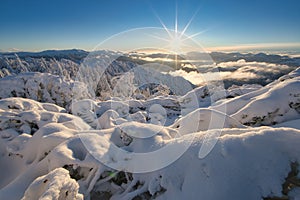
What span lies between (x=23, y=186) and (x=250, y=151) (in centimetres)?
620

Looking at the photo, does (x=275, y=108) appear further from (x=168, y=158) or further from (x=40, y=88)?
(x=40, y=88)

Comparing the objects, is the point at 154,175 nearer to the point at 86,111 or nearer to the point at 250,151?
the point at 250,151

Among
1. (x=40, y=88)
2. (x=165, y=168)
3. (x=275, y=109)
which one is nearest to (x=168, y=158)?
(x=165, y=168)

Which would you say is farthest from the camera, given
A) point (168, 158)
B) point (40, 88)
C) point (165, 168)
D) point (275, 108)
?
point (40, 88)

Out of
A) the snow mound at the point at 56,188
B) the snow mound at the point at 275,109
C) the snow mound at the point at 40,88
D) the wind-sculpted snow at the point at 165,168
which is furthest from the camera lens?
the snow mound at the point at 40,88

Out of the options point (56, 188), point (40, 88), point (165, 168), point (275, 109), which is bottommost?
point (40, 88)

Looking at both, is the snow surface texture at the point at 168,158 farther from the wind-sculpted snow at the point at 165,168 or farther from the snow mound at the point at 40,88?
the snow mound at the point at 40,88

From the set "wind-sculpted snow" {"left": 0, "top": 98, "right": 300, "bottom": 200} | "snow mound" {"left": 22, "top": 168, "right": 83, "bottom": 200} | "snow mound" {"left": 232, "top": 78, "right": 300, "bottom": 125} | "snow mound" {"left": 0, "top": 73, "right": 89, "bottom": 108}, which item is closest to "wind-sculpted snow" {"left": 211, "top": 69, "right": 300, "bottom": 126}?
"snow mound" {"left": 232, "top": 78, "right": 300, "bottom": 125}

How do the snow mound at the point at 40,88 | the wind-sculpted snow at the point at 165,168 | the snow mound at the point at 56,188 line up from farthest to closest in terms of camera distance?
the snow mound at the point at 40,88, the wind-sculpted snow at the point at 165,168, the snow mound at the point at 56,188

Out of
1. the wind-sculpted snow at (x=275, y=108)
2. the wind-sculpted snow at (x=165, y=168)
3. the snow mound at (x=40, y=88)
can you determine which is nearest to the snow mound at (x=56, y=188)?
the wind-sculpted snow at (x=165, y=168)

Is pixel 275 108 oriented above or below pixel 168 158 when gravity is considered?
below

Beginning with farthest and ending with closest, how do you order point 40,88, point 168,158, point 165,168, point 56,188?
point 40,88, point 168,158, point 165,168, point 56,188

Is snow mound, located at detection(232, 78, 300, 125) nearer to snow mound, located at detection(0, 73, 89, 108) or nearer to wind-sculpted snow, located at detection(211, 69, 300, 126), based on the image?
wind-sculpted snow, located at detection(211, 69, 300, 126)

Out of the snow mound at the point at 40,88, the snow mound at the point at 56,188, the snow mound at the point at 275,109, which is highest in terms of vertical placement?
the snow mound at the point at 56,188
